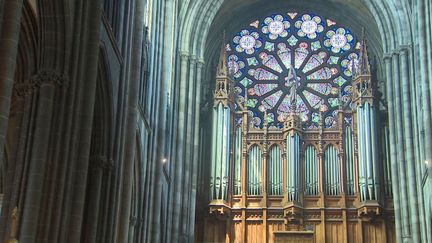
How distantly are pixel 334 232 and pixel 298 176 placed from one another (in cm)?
294

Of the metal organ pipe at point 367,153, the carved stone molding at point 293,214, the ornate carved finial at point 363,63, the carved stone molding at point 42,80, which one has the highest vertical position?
the ornate carved finial at point 363,63

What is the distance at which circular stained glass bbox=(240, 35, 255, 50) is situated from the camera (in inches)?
1674

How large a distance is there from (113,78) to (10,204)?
6.75 meters

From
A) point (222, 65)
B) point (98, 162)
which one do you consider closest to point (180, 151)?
point (222, 65)

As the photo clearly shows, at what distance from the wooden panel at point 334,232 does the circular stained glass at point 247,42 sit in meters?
10.1

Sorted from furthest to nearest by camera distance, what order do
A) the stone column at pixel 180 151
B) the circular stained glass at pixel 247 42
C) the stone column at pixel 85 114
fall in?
1. the circular stained glass at pixel 247 42
2. the stone column at pixel 180 151
3. the stone column at pixel 85 114

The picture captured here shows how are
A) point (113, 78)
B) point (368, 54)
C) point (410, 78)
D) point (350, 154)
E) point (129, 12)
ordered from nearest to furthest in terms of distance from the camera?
1. point (113, 78)
2. point (129, 12)
3. point (410, 78)
4. point (350, 154)
5. point (368, 54)

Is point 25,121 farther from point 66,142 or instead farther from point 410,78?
point 410,78

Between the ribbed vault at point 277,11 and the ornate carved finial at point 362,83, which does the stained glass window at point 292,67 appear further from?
the ornate carved finial at point 362,83

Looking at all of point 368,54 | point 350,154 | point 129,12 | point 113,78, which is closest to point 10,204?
point 113,78

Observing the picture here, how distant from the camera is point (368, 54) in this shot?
4119 centimetres

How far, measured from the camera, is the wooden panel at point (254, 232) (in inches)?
1487

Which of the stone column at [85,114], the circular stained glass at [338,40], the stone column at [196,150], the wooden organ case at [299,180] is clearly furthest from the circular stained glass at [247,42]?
the stone column at [85,114]

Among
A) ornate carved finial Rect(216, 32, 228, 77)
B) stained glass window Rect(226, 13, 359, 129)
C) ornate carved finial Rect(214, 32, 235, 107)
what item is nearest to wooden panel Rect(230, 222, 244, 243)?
stained glass window Rect(226, 13, 359, 129)
